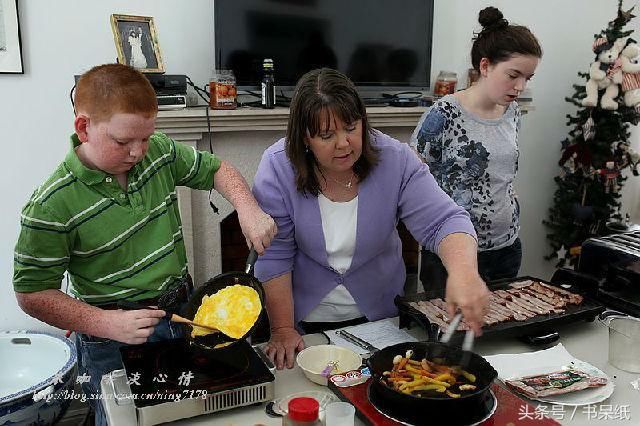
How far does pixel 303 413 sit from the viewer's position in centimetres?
100

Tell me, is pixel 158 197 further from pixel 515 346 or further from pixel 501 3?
pixel 501 3

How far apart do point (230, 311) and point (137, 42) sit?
6.22ft

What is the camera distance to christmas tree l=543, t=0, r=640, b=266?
143 inches

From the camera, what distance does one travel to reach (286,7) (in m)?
3.04

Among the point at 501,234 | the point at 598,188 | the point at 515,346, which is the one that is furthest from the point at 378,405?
the point at 598,188

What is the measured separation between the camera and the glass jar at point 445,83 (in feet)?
11.5

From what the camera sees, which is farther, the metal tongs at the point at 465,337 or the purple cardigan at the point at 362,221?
the purple cardigan at the point at 362,221

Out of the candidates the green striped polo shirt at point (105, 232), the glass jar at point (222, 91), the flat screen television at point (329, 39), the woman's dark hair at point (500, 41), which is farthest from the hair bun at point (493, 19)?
the green striped polo shirt at point (105, 232)

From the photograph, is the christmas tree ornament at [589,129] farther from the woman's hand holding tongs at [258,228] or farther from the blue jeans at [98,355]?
the blue jeans at [98,355]

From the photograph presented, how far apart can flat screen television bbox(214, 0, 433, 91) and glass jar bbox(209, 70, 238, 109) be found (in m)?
0.15

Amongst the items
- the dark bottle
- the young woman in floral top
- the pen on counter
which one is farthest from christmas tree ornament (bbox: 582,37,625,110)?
the pen on counter

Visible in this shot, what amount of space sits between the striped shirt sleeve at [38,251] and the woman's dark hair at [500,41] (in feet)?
5.41

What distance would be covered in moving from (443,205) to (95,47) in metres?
2.05

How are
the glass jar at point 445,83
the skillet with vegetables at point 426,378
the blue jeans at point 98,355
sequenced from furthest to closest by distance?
the glass jar at point 445,83 < the blue jeans at point 98,355 < the skillet with vegetables at point 426,378
